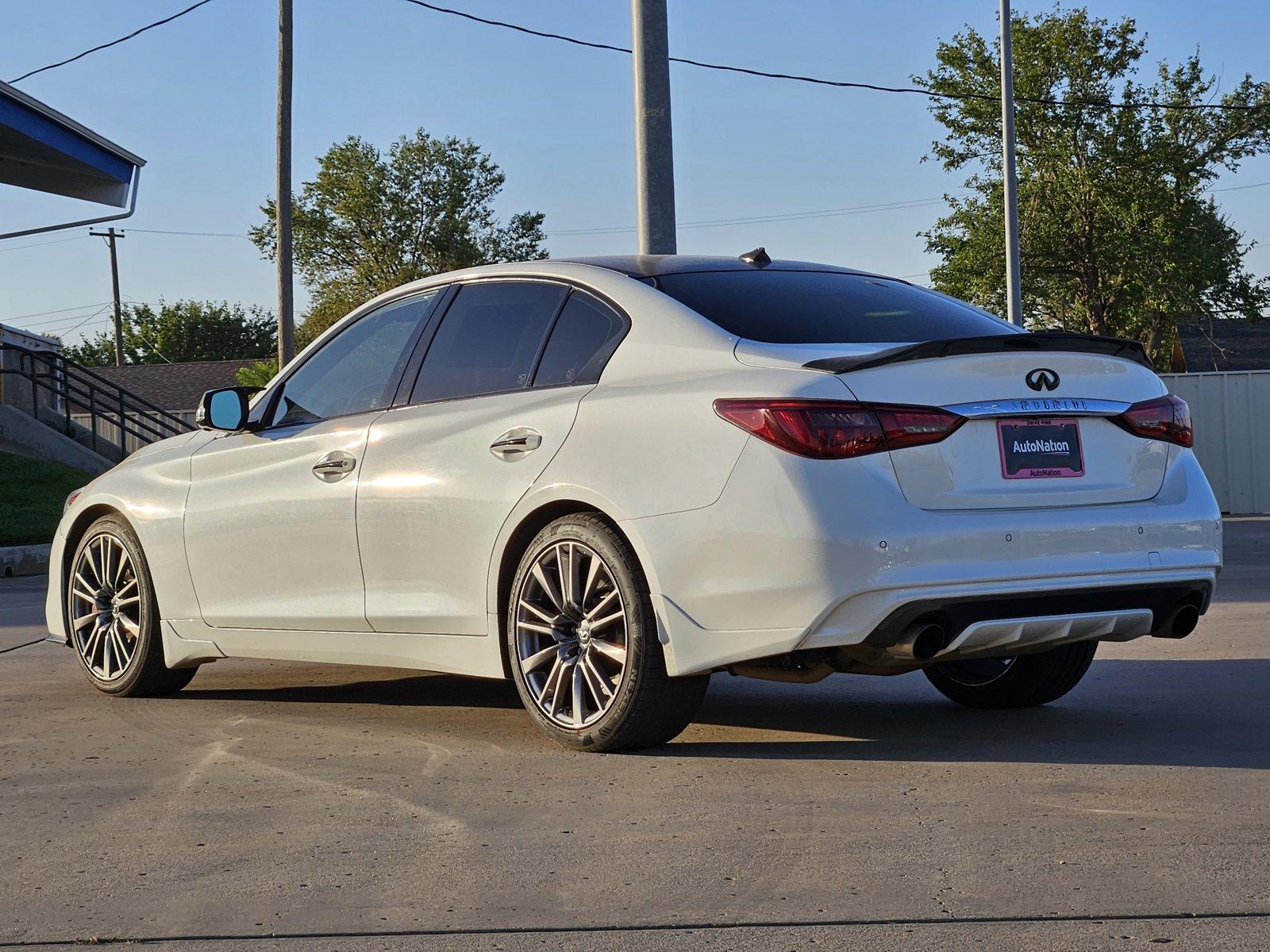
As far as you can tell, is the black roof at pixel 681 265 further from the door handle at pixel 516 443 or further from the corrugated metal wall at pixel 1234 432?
the corrugated metal wall at pixel 1234 432

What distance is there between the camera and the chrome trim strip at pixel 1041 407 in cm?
496

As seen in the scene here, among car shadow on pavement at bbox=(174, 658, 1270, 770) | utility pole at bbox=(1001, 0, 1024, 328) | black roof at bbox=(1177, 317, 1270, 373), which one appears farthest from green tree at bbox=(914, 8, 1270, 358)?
car shadow on pavement at bbox=(174, 658, 1270, 770)

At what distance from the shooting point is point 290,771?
5.39 meters

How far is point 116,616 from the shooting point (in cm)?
730

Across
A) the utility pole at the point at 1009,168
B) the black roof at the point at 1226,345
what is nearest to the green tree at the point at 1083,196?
the black roof at the point at 1226,345

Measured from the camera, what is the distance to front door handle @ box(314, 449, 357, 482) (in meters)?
6.20

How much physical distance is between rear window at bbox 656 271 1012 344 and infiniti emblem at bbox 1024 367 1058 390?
1.06 ft

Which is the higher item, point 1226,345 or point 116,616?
point 1226,345

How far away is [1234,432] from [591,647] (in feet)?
67.7

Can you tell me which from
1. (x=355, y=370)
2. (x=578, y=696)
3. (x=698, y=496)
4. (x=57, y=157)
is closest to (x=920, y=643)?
(x=698, y=496)

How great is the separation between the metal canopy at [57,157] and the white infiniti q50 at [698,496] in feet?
49.6

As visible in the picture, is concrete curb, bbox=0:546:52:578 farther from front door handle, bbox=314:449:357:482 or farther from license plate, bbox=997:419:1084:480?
license plate, bbox=997:419:1084:480

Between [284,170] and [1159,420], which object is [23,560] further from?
[1159,420]

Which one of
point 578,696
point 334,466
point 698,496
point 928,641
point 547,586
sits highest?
point 334,466
